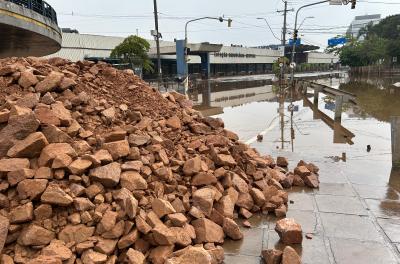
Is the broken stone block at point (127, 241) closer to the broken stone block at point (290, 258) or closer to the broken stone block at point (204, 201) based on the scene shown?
the broken stone block at point (204, 201)

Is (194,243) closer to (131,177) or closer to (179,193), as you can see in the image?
(179,193)

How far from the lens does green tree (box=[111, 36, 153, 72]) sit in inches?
1325

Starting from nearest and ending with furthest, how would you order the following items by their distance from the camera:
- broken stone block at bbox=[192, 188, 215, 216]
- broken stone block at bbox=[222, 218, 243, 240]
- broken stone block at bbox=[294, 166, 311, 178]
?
broken stone block at bbox=[222, 218, 243, 240] < broken stone block at bbox=[192, 188, 215, 216] < broken stone block at bbox=[294, 166, 311, 178]

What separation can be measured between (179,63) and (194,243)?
41808 millimetres

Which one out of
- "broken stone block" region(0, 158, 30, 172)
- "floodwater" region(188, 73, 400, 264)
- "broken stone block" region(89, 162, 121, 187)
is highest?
"broken stone block" region(0, 158, 30, 172)

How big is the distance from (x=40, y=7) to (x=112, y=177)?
14661mm

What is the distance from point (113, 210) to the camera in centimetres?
429

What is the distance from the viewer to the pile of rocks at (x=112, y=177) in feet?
12.9

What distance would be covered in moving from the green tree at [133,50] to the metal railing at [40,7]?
14434mm

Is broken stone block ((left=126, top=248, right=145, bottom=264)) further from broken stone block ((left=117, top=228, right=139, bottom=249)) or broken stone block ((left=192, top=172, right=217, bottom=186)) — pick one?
broken stone block ((left=192, top=172, right=217, bottom=186))

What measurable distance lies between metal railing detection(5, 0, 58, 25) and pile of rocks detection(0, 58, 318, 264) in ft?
28.9

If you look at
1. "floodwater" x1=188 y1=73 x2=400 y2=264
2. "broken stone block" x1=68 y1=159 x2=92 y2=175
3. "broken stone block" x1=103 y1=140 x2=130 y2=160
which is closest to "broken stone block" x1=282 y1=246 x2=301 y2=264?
"floodwater" x1=188 y1=73 x2=400 y2=264

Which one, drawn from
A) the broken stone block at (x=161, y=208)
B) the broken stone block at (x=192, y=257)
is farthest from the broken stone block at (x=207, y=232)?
the broken stone block at (x=192, y=257)

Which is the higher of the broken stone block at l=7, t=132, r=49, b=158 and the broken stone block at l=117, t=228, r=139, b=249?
the broken stone block at l=7, t=132, r=49, b=158
